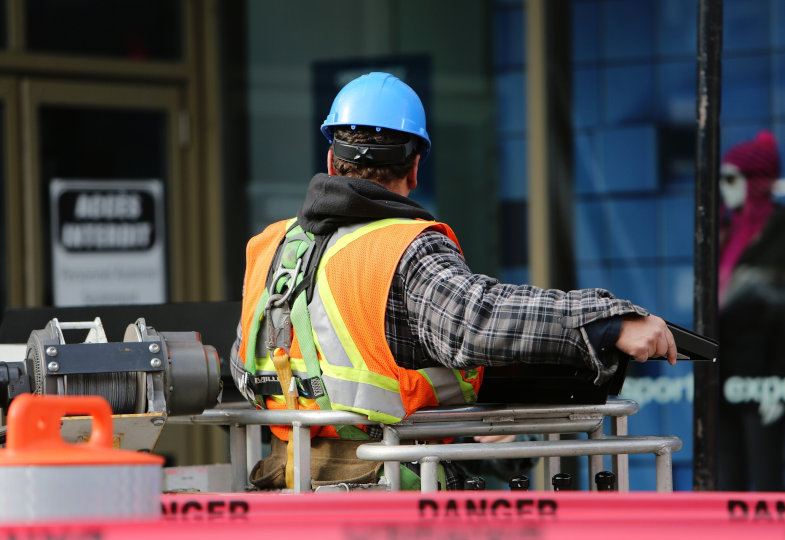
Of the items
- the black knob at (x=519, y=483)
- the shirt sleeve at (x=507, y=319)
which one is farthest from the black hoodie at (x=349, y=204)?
the black knob at (x=519, y=483)

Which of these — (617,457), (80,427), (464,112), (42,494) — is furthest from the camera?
(464,112)

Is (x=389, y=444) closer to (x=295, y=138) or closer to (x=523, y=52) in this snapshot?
(x=523, y=52)

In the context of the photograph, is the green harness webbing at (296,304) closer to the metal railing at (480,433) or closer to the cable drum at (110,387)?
the metal railing at (480,433)

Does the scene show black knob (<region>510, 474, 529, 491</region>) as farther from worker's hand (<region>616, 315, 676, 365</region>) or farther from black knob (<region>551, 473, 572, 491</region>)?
worker's hand (<region>616, 315, 676, 365</region>)

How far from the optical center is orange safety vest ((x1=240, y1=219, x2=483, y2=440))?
307cm

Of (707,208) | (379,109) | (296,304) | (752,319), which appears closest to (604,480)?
(296,304)

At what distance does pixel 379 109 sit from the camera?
11.2 ft

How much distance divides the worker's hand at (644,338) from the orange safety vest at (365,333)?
0.54 m

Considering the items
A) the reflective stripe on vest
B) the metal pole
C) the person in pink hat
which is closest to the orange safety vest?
the reflective stripe on vest

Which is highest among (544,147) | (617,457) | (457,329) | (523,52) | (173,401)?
(523,52)

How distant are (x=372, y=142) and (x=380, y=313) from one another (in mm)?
589

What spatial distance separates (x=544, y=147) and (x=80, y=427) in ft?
15.0

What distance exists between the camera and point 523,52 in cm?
703

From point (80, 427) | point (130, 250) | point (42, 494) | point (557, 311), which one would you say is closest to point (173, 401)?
point (80, 427)
